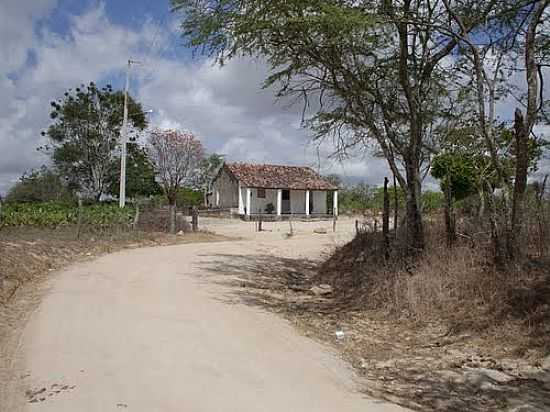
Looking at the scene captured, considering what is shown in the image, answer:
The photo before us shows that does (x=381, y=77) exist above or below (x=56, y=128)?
below

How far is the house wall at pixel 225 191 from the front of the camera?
52.8m

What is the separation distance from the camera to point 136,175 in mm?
44031

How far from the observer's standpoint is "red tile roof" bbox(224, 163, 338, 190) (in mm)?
51013

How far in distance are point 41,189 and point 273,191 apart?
1969cm

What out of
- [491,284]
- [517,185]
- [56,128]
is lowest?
[491,284]

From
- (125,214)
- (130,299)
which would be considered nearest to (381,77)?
(130,299)

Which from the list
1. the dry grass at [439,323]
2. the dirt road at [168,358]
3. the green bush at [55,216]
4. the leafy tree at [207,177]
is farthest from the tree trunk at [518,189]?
the leafy tree at [207,177]

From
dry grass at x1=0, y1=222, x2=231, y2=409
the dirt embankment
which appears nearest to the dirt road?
dry grass at x1=0, y1=222, x2=231, y2=409

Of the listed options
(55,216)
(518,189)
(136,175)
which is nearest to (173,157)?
(136,175)

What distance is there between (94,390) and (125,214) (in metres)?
22.4

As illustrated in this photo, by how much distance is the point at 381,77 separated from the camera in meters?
13.6

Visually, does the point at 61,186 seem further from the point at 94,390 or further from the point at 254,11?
the point at 94,390

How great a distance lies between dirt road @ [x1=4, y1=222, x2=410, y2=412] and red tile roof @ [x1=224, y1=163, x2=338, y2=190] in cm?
3810

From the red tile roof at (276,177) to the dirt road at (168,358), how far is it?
38.1 m
